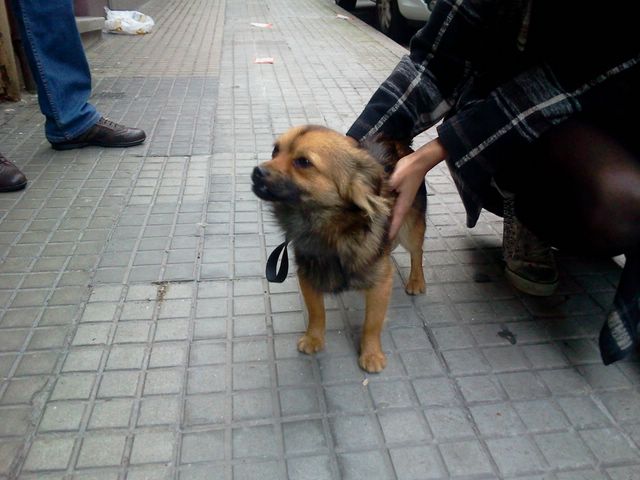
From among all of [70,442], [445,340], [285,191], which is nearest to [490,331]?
[445,340]

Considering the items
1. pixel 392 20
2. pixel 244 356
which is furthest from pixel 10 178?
pixel 392 20

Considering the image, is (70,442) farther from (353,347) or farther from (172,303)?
(353,347)

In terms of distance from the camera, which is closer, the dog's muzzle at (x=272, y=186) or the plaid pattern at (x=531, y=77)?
the dog's muzzle at (x=272, y=186)

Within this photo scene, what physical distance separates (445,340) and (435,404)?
1.28ft

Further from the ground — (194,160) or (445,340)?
(445,340)

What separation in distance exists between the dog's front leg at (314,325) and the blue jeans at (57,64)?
8.84 ft

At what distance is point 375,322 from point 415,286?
1.70 ft

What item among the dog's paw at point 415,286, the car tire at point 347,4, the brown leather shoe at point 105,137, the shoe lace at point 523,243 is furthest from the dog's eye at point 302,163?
the car tire at point 347,4

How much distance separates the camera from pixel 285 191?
6.05 ft

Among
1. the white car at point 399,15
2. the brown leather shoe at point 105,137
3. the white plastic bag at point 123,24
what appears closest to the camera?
the brown leather shoe at point 105,137

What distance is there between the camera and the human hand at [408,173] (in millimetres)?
2072

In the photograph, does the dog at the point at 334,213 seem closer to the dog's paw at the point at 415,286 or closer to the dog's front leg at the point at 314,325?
the dog's front leg at the point at 314,325

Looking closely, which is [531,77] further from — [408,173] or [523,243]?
[523,243]

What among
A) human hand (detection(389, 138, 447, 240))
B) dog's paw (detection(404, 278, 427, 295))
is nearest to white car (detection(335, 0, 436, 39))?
dog's paw (detection(404, 278, 427, 295))
